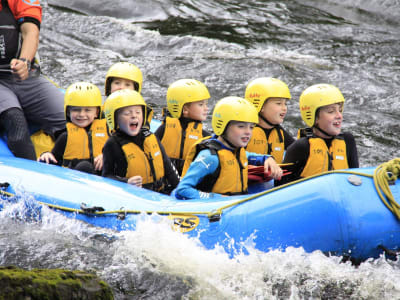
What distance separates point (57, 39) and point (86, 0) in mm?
1989

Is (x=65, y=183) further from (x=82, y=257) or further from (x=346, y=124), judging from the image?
(x=346, y=124)

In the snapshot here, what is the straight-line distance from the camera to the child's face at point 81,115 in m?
5.19

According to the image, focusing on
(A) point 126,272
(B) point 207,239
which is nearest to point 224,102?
(B) point 207,239

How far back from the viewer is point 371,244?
3381mm

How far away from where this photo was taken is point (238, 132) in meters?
4.34

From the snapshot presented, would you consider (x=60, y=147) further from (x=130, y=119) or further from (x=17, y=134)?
(x=130, y=119)

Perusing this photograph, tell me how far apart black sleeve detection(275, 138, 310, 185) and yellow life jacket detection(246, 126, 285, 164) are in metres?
0.47

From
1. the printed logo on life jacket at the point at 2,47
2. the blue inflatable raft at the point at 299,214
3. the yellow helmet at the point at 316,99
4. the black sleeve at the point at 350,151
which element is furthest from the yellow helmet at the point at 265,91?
the printed logo on life jacket at the point at 2,47

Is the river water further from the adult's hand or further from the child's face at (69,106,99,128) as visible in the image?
the adult's hand

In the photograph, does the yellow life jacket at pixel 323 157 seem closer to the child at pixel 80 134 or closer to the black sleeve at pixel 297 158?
the black sleeve at pixel 297 158

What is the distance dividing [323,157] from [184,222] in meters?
1.47

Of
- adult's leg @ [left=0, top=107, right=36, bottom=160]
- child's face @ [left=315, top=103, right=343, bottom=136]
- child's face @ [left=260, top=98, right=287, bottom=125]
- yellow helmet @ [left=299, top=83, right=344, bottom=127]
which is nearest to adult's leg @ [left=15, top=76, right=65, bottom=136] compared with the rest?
adult's leg @ [left=0, top=107, right=36, bottom=160]

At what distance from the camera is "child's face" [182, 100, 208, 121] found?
5.43 meters

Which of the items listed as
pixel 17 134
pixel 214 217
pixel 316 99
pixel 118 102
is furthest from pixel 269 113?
pixel 17 134
